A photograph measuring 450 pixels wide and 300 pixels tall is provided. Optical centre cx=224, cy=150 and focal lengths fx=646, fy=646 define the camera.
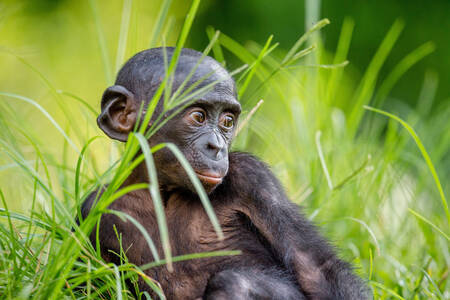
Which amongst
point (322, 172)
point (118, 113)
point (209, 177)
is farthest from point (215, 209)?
point (322, 172)

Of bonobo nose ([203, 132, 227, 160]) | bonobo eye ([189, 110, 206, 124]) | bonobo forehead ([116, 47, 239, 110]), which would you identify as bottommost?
bonobo nose ([203, 132, 227, 160])

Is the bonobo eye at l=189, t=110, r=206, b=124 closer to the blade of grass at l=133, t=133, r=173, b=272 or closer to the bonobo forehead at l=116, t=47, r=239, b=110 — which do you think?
the bonobo forehead at l=116, t=47, r=239, b=110

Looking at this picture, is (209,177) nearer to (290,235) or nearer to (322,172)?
(290,235)

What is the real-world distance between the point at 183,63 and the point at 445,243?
2.15m

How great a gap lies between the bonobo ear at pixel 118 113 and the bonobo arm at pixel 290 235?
566mm

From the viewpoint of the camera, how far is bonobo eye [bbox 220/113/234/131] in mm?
3221

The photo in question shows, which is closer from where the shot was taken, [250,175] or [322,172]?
[250,175]

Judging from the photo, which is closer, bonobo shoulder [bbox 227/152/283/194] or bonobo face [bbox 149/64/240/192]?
bonobo face [bbox 149/64/240/192]

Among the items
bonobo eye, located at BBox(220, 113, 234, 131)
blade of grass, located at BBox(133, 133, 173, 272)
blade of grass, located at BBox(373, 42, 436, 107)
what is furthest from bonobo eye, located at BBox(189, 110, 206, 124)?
blade of grass, located at BBox(373, 42, 436, 107)

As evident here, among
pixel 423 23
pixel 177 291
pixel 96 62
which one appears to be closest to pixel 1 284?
pixel 177 291

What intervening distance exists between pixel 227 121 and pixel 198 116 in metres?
0.19

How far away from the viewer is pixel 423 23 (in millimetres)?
9586

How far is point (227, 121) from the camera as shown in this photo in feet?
10.7

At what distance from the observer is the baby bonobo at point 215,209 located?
3.03m
